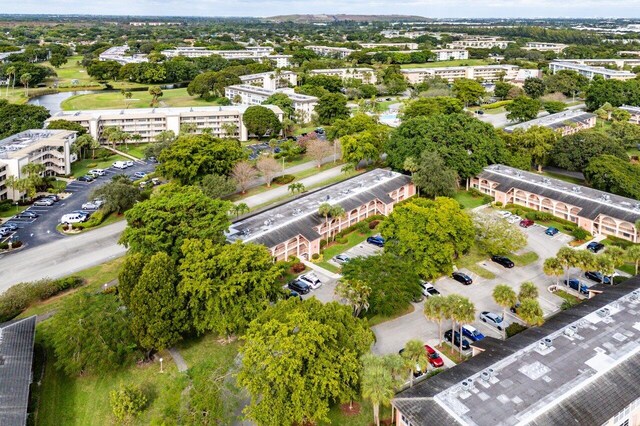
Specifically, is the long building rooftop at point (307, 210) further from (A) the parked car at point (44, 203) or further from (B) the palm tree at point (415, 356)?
(A) the parked car at point (44, 203)

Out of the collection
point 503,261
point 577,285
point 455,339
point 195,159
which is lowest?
point 455,339

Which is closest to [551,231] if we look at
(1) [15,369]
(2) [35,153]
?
(1) [15,369]

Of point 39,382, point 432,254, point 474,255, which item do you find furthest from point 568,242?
point 39,382

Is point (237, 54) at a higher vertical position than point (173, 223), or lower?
higher

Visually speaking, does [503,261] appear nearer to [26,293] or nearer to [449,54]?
[26,293]

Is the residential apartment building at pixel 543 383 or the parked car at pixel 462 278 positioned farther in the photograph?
the parked car at pixel 462 278

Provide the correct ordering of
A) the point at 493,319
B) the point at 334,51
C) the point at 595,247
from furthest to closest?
the point at 334,51 < the point at 595,247 < the point at 493,319

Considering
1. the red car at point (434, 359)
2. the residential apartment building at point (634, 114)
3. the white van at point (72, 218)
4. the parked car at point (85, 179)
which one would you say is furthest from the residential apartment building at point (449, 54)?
the red car at point (434, 359)
